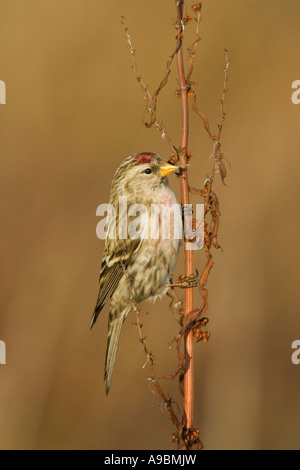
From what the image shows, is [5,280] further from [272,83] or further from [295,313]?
[272,83]

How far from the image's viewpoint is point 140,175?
304 cm

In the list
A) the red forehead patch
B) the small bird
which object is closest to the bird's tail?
the small bird

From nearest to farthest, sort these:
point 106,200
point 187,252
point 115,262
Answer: point 187,252, point 115,262, point 106,200

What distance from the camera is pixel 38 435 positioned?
4.31 metres

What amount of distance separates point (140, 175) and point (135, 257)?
0.42 metres

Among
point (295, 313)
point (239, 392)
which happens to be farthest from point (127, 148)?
point (239, 392)

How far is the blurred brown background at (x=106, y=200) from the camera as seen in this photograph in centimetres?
422

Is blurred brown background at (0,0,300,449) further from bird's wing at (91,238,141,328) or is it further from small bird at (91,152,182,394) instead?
bird's wing at (91,238,141,328)

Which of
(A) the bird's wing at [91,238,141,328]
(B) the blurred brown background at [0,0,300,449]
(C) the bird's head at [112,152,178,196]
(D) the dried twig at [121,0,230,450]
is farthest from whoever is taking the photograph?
(B) the blurred brown background at [0,0,300,449]

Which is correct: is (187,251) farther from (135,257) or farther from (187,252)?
(135,257)

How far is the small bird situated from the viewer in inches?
119

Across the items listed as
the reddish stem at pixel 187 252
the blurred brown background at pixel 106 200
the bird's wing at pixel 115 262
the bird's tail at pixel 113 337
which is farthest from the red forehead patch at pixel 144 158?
the blurred brown background at pixel 106 200

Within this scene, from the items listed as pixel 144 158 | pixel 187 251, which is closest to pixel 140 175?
pixel 144 158

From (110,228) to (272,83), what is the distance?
8.05 feet
